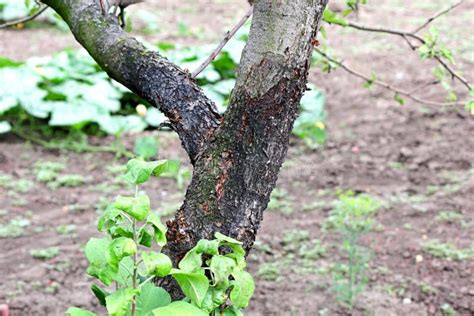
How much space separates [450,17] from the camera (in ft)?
23.3

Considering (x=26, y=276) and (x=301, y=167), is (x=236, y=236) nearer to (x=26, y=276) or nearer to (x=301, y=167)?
(x=26, y=276)

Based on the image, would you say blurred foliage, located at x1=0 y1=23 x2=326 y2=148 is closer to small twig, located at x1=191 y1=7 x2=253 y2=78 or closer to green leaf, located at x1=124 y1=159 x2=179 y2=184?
small twig, located at x1=191 y1=7 x2=253 y2=78

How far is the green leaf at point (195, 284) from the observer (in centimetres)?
141

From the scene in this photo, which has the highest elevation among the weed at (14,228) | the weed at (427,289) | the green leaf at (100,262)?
the green leaf at (100,262)

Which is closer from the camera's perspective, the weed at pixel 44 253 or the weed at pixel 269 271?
the weed at pixel 269 271

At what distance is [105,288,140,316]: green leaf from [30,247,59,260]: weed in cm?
220

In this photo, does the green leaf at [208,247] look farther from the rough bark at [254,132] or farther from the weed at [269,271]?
the weed at [269,271]

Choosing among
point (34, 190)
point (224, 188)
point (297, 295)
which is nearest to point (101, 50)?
point (224, 188)

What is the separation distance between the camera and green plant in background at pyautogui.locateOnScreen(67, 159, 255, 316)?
1.35 metres

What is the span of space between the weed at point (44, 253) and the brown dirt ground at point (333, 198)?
1.2 inches

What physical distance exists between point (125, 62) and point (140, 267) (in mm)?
533

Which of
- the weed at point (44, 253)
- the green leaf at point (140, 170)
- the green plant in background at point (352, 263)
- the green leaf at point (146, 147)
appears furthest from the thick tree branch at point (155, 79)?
the green leaf at point (146, 147)

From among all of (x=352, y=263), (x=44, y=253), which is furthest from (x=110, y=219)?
(x=44, y=253)

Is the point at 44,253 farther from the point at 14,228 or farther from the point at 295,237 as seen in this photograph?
the point at 295,237
